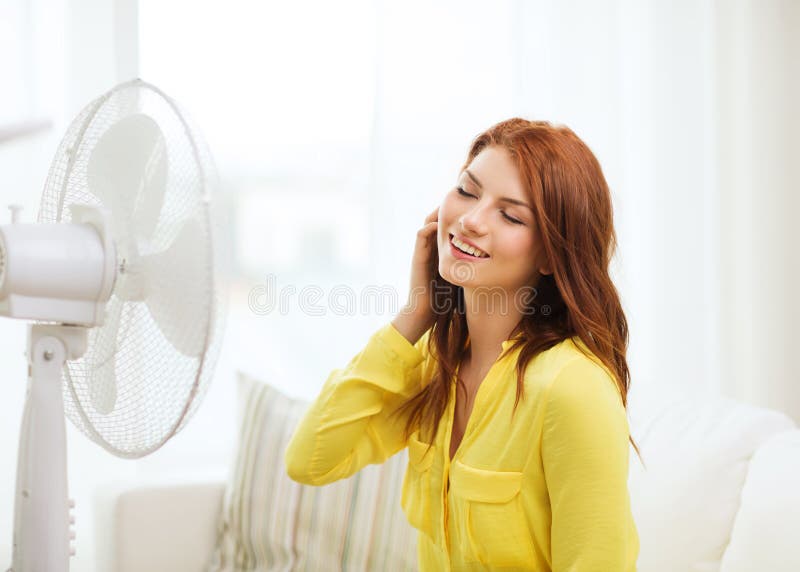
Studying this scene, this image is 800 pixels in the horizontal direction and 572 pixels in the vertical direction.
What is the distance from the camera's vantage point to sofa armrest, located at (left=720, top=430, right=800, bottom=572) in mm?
1493

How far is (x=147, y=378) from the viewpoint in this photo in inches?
44.9

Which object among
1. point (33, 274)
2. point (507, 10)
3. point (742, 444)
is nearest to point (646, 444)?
point (742, 444)

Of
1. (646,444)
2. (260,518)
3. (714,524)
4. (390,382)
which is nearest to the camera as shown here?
(390,382)

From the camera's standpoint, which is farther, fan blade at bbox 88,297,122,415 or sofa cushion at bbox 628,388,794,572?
sofa cushion at bbox 628,388,794,572

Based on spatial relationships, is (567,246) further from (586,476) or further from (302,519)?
(302,519)

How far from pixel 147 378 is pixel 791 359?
7.64 feet

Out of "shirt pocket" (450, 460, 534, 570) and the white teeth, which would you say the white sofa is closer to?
"shirt pocket" (450, 460, 534, 570)

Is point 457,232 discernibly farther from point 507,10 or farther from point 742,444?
point 507,10

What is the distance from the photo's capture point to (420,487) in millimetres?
1457

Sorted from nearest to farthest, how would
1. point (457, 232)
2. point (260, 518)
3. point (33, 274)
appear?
point (33, 274)
point (457, 232)
point (260, 518)

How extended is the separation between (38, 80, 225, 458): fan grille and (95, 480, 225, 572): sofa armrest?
92 cm

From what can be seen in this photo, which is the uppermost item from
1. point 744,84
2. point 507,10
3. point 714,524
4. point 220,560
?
point 507,10

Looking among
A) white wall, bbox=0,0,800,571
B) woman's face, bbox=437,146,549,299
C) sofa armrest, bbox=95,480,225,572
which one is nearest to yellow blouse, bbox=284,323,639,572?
woman's face, bbox=437,146,549,299

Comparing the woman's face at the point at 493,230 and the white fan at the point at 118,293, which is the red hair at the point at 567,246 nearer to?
the woman's face at the point at 493,230
